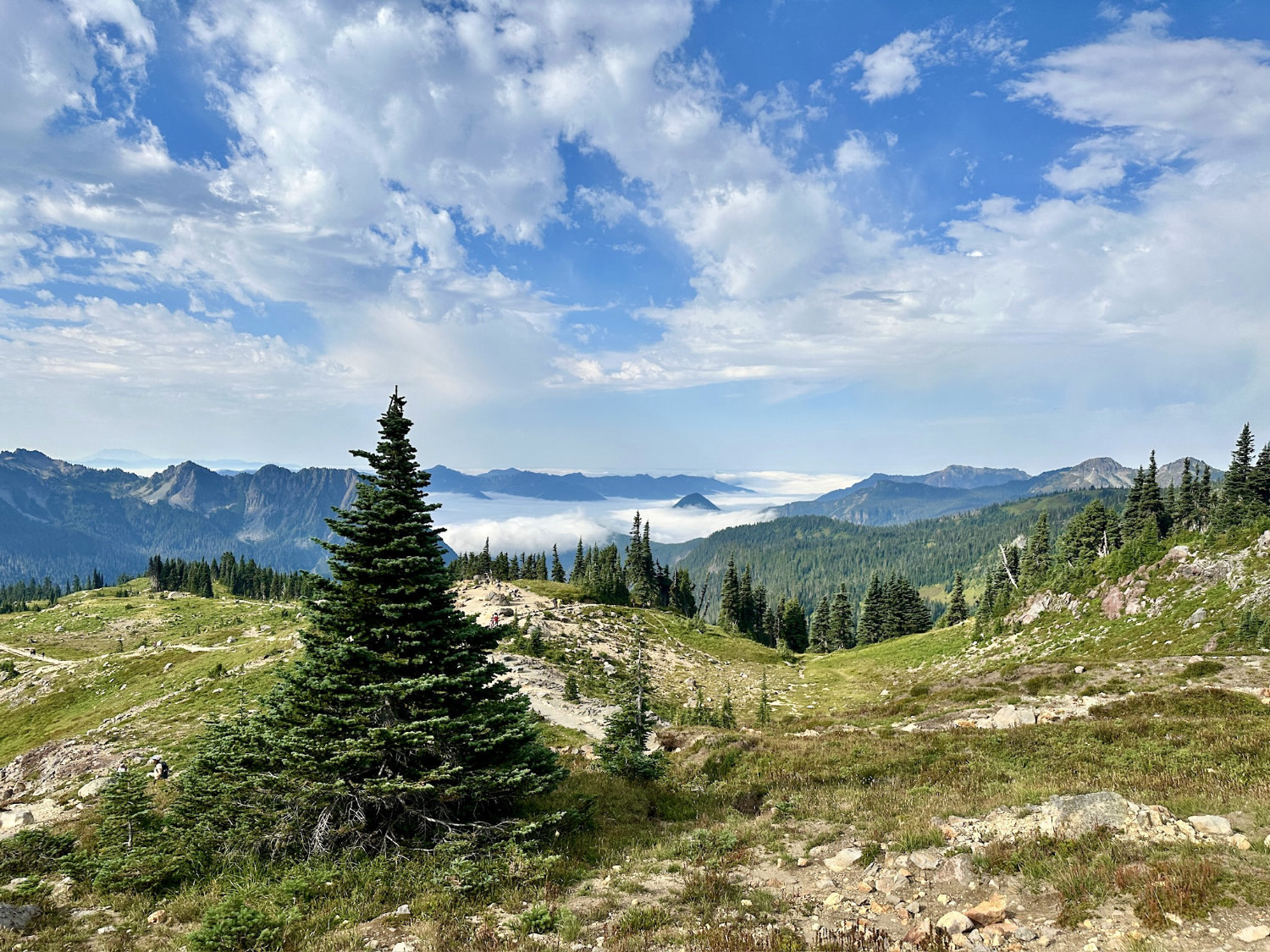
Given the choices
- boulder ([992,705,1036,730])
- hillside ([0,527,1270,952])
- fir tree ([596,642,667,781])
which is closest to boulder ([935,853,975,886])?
hillside ([0,527,1270,952])

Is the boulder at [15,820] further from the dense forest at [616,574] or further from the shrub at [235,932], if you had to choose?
the dense forest at [616,574]

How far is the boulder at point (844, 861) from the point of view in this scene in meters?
11.9

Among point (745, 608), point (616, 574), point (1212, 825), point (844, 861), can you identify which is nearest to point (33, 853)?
point (844, 861)

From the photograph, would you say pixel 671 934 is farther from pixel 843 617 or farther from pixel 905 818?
pixel 843 617

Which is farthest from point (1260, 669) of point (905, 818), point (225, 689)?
point (225, 689)

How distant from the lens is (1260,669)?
27641 mm

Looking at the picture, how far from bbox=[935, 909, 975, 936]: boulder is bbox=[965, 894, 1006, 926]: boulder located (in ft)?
0.65

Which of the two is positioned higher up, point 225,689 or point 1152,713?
point 1152,713

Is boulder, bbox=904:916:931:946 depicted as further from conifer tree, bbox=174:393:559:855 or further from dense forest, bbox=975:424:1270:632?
dense forest, bbox=975:424:1270:632

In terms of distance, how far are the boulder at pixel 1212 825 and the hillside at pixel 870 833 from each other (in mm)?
65

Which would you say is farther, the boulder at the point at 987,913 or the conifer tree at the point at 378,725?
the conifer tree at the point at 378,725

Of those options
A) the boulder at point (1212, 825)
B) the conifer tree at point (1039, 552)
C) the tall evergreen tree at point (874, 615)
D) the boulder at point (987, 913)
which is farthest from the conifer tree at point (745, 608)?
the boulder at point (987, 913)

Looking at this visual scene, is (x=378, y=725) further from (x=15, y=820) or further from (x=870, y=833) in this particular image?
(x=15, y=820)

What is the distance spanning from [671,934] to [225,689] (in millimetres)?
48173
